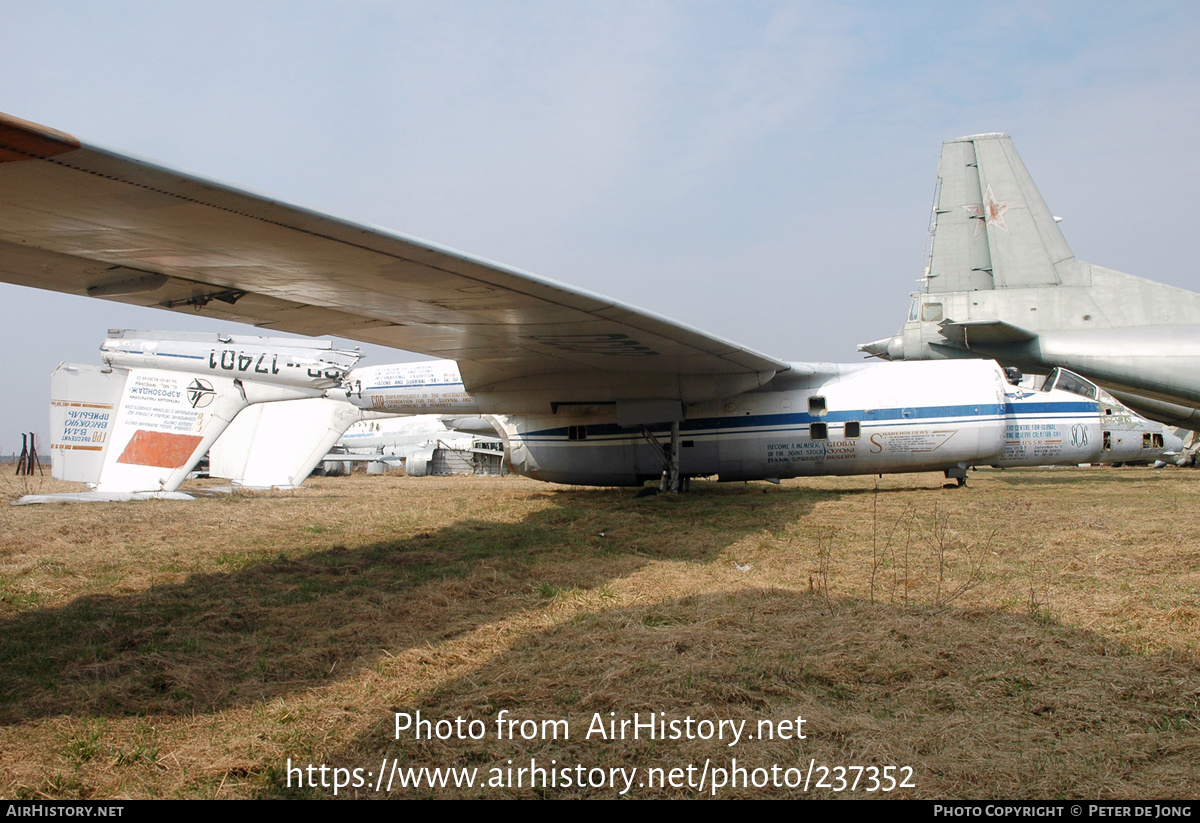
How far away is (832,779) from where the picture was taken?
2299 mm

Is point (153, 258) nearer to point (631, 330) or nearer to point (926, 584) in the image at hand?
point (631, 330)

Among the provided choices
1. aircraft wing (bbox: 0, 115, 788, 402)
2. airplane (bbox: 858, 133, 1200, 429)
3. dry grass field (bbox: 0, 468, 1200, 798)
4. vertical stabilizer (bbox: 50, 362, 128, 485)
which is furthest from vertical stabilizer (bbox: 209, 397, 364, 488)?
airplane (bbox: 858, 133, 1200, 429)

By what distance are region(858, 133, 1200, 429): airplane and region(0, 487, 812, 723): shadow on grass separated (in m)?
9.44

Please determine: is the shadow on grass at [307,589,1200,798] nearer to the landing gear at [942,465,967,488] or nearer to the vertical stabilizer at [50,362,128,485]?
the landing gear at [942,465,967,488]

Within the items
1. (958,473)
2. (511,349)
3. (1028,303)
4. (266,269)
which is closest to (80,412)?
(511,349)

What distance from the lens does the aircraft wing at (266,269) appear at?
3.45 metres

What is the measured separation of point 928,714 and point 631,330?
18.3 feet

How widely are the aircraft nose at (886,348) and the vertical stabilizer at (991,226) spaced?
1.45 metres

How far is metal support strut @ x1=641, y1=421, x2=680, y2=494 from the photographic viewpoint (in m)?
11.5

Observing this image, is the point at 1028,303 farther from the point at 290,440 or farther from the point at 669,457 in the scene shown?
the point at 290,440

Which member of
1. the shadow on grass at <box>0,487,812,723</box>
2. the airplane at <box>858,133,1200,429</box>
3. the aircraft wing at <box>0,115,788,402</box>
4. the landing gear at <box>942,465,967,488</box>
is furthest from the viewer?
the airplane at <box>858,133,1200,429</box>

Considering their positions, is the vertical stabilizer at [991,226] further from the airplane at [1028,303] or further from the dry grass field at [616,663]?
the dry grass field at [616,663]

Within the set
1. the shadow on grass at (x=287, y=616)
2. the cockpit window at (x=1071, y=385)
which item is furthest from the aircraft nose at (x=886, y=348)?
the shadow on grass at (x=287, y=616)
